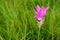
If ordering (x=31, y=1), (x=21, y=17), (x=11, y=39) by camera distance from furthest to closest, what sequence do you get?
(x=31, y=1) → (x=21, y=17) → (x=11, y=39)

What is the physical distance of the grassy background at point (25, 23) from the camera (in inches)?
45.2

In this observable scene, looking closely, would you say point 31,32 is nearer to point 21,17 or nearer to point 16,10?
point 21,17

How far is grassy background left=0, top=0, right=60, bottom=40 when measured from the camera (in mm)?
1148

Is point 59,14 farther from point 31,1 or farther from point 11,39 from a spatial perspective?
point 11,39

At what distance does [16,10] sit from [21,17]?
0.10 meters

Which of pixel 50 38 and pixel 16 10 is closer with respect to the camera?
pixel 50 38

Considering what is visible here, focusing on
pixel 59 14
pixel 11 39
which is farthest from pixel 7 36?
pixel 59 14

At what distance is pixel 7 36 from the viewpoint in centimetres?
116

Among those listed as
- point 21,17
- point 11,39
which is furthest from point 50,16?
point 11,39

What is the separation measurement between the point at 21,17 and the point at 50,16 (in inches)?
8.0

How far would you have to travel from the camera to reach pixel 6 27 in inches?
48.1

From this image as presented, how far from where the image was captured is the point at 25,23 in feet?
4.00

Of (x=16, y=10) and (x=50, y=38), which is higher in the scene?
(x=16, y=10)

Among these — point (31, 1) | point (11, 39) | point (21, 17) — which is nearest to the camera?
point (11, 39)
